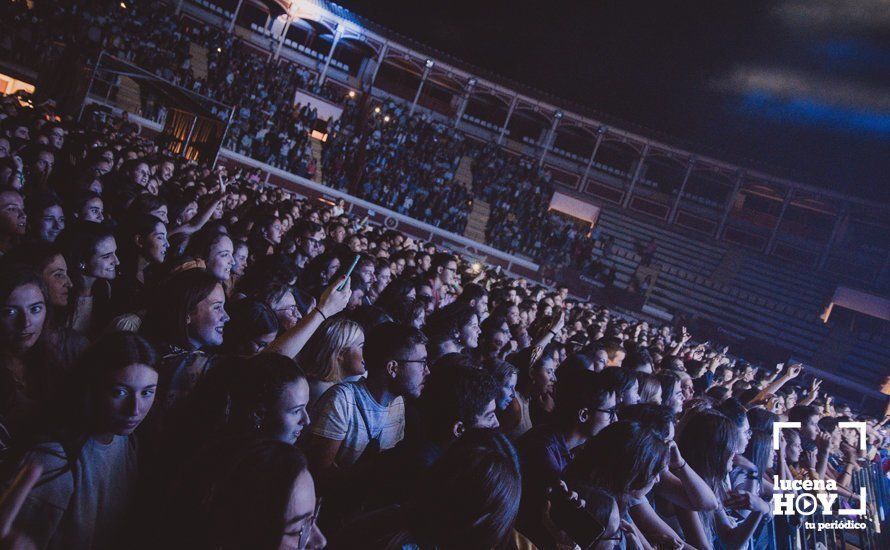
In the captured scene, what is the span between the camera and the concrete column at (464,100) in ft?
107

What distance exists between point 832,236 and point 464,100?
2113cm

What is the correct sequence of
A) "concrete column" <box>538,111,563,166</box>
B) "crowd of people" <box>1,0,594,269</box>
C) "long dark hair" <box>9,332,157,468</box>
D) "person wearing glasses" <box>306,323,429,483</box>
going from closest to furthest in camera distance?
1. "long dark hair" <box>9,332,157,468</box>
2. "person wearing glasses" <box>306,323,429,483</box>
3. "crowd of people" <box>1,0,594,269</box>
4. "concrete column" <box>538,111,563,166</box>

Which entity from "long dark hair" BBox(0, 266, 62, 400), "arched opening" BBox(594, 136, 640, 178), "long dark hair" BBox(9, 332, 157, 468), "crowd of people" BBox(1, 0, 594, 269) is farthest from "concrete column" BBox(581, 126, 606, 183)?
"long dark hair" BBox(9, 332, 157, 468)

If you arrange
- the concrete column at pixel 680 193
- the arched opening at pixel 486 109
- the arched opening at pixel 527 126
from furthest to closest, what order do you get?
the arched opening at pixel 486 109 < the arched opening at pixel 527 126 < the concrete column at pixel 680 193

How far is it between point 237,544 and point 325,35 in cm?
3610

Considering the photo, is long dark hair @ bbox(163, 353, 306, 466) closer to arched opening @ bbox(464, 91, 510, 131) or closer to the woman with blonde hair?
the woman with blonde hair

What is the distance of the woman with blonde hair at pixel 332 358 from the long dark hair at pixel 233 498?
1.62 metres

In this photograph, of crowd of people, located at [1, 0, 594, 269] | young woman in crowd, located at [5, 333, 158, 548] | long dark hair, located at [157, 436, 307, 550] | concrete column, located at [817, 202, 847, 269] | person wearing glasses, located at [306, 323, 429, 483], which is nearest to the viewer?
long dark hair, located at [157, 436, 307, 550]

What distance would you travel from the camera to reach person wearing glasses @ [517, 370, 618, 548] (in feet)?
8.83

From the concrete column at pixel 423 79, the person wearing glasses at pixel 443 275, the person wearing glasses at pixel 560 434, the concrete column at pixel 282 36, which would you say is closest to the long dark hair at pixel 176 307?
the person wearing glasses at pixel 560 434

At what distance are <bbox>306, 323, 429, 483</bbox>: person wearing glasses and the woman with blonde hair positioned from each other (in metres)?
0.15

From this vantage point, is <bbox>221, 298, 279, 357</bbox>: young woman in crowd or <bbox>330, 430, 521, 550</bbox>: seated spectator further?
<bbox>221, 298, 279, 357</bbox>: young woman in crowd

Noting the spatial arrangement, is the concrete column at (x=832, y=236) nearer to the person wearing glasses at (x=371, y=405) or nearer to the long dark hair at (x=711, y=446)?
the long dark hair at (x=711, y=446)

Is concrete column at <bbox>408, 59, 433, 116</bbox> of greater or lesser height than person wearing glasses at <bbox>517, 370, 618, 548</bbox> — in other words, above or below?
above
